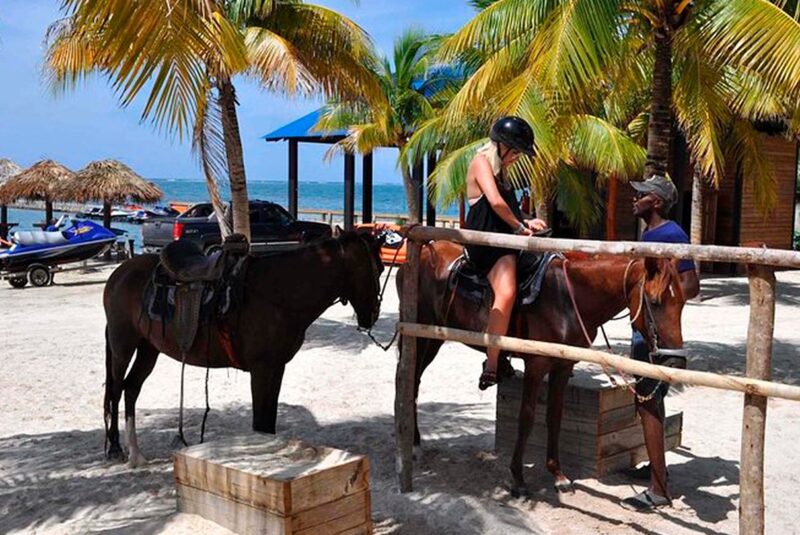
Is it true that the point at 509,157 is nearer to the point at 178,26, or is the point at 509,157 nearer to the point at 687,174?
the point at 178,26

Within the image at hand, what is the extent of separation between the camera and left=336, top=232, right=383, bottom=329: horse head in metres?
5.63

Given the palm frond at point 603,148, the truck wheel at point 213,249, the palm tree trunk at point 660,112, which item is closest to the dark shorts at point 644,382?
the truck wheel at point 213,249

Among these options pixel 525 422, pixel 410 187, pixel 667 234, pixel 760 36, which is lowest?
pixel 525 422

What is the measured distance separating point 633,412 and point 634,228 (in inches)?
593

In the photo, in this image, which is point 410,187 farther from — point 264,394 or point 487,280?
point 264,394

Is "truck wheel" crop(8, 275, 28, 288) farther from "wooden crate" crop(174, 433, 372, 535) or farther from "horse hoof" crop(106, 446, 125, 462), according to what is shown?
"wooden crate" crop(174, 433, 372, 535)

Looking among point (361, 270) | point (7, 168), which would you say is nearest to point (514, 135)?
point (361, 270)

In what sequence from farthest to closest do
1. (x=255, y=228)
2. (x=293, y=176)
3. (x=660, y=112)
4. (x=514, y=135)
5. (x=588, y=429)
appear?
(x=293, y=176)
(x=255, y=228)
(x=660, y=112)
(x=588, y=429)
(x=514, y=135)

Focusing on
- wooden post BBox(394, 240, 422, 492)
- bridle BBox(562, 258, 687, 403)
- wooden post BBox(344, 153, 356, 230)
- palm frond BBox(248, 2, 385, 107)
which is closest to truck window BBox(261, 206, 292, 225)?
wooden post BBox(344, 153, 356, 230)

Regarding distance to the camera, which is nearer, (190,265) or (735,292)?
(190,265)

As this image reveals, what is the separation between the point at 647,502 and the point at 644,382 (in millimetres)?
798

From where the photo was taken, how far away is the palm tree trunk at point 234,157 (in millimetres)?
11289

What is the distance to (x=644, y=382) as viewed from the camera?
17.5ft

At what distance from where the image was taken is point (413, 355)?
585cm
